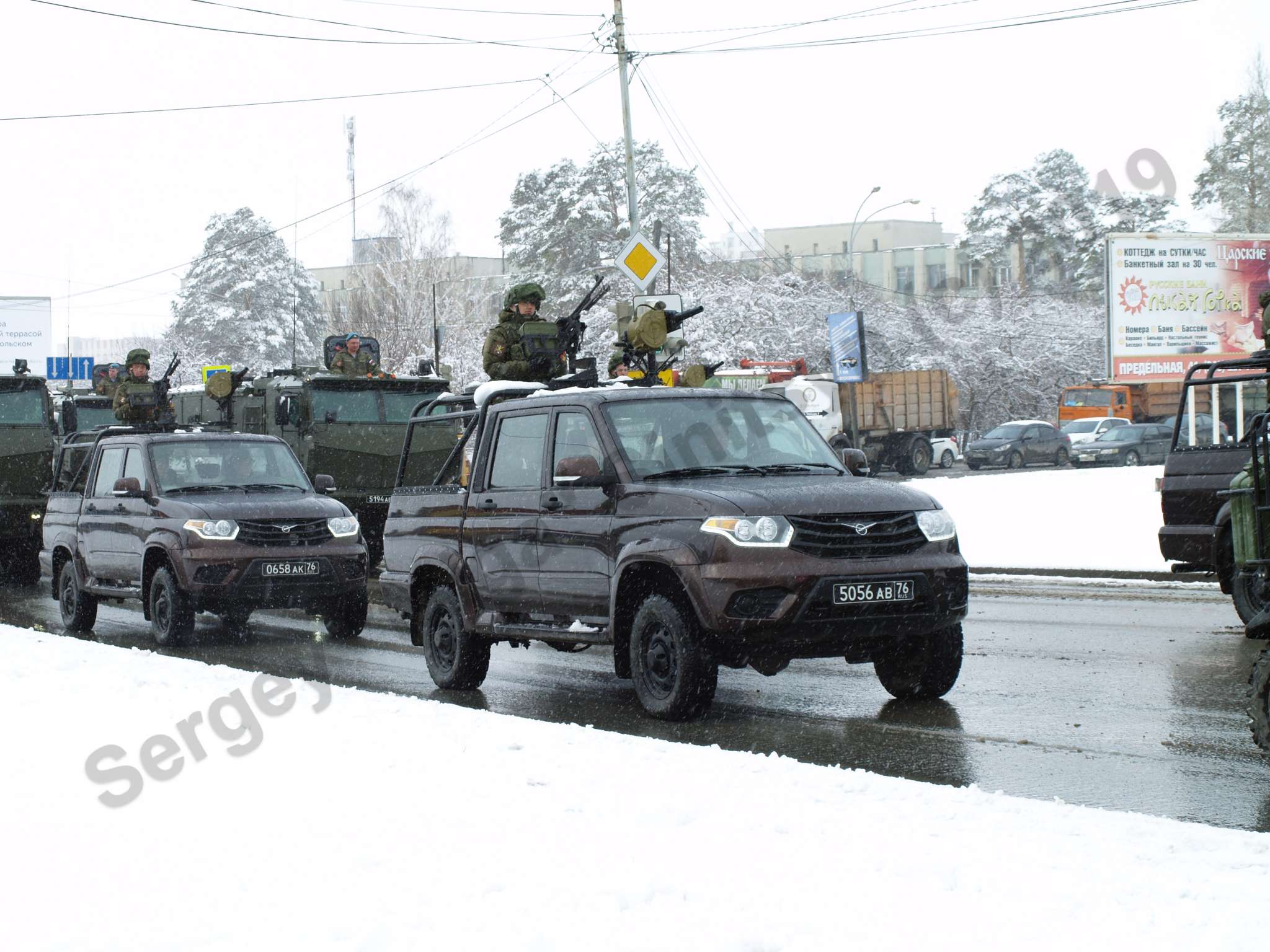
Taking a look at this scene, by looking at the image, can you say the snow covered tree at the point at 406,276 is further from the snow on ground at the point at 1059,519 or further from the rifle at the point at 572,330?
the rifle at the point at 572,330

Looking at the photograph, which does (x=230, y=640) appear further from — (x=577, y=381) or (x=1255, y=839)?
(x=1255, y=839)

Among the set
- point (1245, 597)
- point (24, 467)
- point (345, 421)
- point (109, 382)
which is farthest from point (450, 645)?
point (109, 382)

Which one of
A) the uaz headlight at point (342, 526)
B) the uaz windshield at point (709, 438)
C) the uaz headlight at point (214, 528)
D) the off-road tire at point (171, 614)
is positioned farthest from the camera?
the uaz headlight at point (342, 526)

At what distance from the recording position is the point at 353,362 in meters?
20.6

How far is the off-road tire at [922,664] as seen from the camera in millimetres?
8359

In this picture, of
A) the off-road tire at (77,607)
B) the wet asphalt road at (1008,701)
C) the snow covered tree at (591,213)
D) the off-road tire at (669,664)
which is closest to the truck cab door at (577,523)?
the off-road tire at (669,664)

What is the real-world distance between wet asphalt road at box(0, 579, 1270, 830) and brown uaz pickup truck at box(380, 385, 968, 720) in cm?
34

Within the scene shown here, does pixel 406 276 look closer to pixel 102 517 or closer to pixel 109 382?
pixel 109 382

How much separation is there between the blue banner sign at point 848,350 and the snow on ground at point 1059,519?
10.1 ft

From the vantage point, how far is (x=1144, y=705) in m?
8.04

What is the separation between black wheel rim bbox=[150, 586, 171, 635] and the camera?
12.5 metres

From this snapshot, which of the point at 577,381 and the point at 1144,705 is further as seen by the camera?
the point at 577,381

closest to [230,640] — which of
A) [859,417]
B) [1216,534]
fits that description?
[1216,534]

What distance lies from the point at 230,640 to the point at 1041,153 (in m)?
60.0
